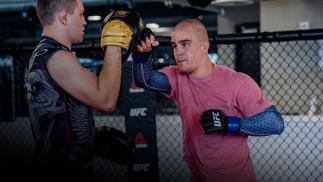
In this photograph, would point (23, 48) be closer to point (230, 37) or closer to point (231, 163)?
point (230, 37)

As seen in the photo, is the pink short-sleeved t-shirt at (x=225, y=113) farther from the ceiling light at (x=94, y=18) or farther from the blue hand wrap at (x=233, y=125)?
the ceiling light at (x=94, y=18)

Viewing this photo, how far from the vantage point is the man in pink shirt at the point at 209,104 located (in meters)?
1.75

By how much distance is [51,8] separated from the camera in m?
1.47

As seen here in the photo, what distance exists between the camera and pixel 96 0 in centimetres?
870

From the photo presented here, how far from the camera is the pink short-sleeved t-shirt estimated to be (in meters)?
1.80

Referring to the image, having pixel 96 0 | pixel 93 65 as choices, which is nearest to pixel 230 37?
pixel 93 65

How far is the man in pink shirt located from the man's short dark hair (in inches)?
15.4

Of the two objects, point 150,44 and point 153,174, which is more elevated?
point 150,44

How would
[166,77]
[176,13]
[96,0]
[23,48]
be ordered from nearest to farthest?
1. [166,77]
2. [23,48]
3. [96,0]
4. [176,13]

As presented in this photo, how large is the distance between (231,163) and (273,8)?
6667mm

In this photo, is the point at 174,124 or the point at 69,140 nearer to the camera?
the point at 69,140

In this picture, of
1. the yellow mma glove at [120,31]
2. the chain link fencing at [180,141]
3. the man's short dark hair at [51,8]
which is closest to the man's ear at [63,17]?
the man's short dark hair at [51,8]

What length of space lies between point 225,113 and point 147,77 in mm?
390

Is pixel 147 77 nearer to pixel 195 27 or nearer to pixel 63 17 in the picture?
pixel 195 27
